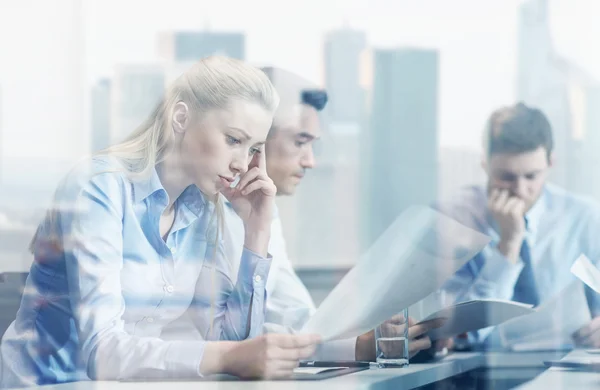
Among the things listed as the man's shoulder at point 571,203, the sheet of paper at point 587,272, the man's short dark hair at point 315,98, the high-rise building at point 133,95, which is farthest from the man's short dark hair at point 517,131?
the high-rise building at point 133,95

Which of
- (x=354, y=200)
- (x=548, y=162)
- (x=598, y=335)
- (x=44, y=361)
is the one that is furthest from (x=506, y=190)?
(x=44, y=361)

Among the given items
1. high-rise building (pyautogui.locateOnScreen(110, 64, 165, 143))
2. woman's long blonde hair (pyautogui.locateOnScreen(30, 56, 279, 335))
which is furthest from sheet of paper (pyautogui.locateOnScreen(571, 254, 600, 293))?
high-rise building (pyautogui.locateOnScreen(110, 64, 165, 143))

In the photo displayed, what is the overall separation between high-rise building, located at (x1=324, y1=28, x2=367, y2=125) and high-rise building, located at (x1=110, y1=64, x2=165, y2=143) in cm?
38

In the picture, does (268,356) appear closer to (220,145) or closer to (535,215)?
(220,145)

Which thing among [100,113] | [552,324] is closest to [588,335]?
[552,324]

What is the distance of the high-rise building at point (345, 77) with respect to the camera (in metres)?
1.89

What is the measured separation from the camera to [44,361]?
176 centimetres

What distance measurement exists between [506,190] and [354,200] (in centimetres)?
63

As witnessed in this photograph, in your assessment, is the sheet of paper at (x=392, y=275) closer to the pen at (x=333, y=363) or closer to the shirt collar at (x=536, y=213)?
the pen at (x=333, y=363)

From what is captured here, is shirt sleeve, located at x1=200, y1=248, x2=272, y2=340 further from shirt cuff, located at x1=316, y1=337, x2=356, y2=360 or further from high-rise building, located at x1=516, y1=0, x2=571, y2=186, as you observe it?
high-rise building, located at x1=516, y1=0, x2=571, y2=186

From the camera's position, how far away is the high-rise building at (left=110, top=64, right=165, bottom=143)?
1737mm

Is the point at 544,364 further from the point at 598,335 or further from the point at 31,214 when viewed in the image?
the point at 31,214

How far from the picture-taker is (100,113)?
1726 millimetres

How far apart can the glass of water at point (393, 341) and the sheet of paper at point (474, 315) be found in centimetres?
11
